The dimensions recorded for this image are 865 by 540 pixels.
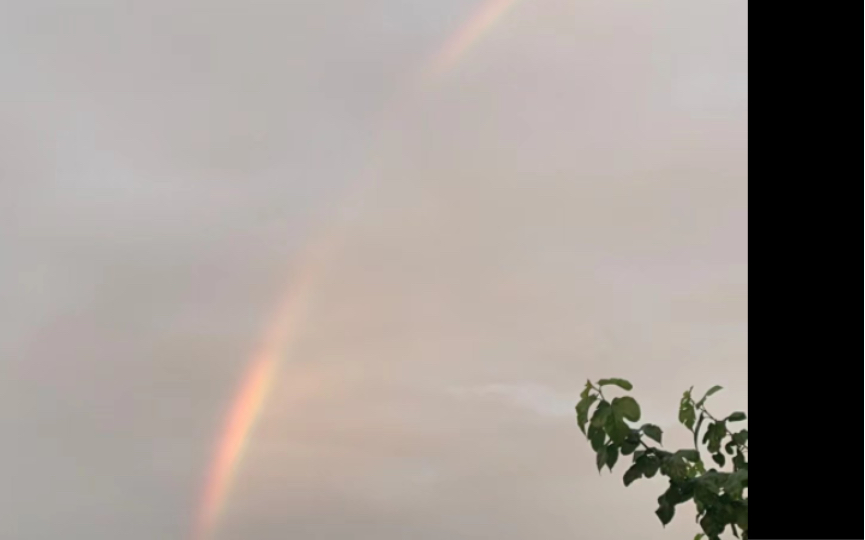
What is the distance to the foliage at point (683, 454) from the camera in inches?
50.0

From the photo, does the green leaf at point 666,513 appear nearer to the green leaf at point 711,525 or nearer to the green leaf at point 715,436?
the green leaf at point 711,525

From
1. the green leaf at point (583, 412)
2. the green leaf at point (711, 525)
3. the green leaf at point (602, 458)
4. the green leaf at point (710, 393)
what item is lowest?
the green leaf at point (711, 525)

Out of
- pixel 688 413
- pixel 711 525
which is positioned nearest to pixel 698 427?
pixel 688 413

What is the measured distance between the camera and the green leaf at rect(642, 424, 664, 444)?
1.37m

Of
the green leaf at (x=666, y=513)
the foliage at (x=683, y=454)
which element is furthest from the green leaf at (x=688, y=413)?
the green leaf at (x=666, y=513)

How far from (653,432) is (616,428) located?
0.27 feet

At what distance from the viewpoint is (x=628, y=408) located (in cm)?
135

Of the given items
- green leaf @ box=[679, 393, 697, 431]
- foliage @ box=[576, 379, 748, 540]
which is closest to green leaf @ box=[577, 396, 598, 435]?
foliage @ box=[576, 379, 748, 540]

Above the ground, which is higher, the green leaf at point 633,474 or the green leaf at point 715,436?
the green leaf at point 715,436

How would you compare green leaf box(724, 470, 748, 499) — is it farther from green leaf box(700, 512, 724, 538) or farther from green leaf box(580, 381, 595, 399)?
green leaf box(580, 381, 595, 399)

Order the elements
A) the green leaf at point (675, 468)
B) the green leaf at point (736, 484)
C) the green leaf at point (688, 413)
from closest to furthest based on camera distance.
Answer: the green leaf at point (736, 484), the green leaf at point (675, 468), the green leaf at point (688, 413)

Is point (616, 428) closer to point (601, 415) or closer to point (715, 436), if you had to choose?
point (601, 415)

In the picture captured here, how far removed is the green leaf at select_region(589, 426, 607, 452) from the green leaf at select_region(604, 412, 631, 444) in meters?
0.02

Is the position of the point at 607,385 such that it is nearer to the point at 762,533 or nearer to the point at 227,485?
the point at 762,533
